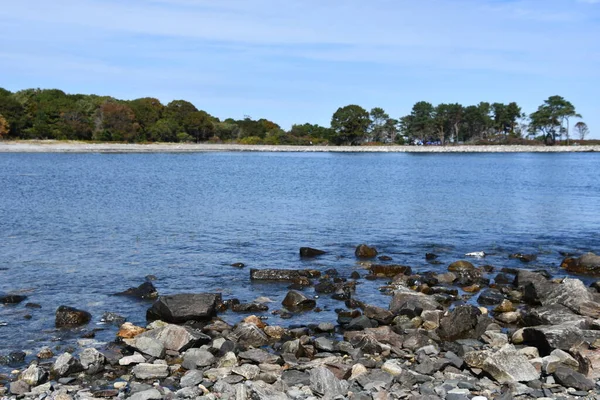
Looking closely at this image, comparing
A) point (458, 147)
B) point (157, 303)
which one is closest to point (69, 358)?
point (157, 303)

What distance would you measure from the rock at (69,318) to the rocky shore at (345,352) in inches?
1.1

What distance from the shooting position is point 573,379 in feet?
33.2

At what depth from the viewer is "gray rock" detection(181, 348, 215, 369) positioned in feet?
37.9

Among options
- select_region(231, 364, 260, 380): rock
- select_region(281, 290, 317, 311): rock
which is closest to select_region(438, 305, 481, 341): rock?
select_region(281, 290, 317, 311): rock

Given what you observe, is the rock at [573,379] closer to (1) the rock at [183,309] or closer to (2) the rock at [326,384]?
(2) the rock at [326,384]

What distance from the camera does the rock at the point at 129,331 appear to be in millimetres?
13391

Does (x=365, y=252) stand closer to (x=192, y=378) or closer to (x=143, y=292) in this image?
(x=143, y=292)

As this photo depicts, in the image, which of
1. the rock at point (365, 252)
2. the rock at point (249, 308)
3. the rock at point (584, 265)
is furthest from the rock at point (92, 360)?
the rock at point (584, 265)

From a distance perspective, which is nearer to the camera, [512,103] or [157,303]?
[157,303]

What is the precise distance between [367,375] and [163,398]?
3.54 metres

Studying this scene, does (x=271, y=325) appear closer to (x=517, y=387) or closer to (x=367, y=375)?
(x=367, y=375)

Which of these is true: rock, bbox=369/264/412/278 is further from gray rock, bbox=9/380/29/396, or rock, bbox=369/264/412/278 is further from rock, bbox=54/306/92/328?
gray rock, bbox=9/380/29/396

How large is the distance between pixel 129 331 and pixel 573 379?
29.6 feet

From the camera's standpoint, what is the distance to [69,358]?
11.3 m
